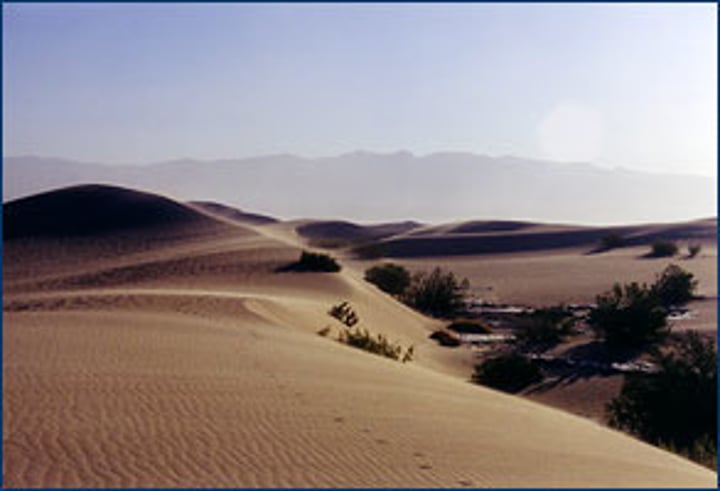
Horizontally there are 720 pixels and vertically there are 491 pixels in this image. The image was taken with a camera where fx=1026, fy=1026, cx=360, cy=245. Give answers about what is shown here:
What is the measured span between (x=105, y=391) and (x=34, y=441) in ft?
7.96

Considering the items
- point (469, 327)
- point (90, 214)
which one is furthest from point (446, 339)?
point (90, 214)

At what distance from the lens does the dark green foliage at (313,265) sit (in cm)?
3716

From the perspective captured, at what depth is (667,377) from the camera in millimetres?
18031

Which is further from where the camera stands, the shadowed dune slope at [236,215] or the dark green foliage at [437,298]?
the shadowed dune slope at [236,215]

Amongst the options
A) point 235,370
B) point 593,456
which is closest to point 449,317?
point 235,370

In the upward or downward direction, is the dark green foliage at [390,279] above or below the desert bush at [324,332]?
above

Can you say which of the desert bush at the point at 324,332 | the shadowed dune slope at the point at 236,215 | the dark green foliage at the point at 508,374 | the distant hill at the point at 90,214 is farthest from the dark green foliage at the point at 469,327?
the shadowed dune slope at the point at 236,215

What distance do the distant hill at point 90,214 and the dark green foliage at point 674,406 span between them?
136 feet

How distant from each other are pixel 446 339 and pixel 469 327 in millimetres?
3218

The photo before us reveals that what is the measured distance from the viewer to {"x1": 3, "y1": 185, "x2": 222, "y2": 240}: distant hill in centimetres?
5572

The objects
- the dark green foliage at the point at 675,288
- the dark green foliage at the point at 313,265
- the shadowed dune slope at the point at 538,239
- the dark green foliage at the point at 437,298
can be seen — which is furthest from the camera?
the shadowed dune slope at the point at 538,239

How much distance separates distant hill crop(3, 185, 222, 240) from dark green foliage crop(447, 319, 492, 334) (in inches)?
1115

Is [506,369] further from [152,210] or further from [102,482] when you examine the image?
[152,210]

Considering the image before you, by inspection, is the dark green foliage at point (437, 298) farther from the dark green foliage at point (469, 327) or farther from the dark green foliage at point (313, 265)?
the dark green foliage at point (469, 327)
